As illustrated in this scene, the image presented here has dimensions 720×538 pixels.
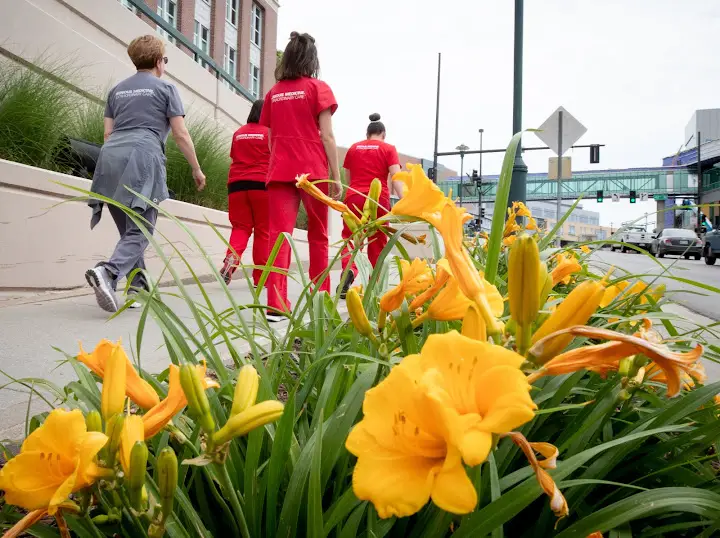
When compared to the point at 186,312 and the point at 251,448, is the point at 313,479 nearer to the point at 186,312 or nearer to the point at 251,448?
the point at 251,448

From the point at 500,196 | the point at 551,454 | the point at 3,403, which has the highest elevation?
the point at 500,196

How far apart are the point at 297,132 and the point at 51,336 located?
6.09ft

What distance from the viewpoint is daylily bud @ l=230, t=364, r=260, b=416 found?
544 millimetres

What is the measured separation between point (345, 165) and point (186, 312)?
2.42 m

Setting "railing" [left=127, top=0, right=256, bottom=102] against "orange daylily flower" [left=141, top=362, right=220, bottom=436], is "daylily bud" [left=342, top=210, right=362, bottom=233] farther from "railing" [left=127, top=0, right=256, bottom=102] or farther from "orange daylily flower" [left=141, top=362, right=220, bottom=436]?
"railing" [left=127, top=0, right=256, bottom=102]

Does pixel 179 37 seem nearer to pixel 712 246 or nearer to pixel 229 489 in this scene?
pixel 229 489

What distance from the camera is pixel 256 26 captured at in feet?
78.7

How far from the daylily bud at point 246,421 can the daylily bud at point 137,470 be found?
0.06 metres

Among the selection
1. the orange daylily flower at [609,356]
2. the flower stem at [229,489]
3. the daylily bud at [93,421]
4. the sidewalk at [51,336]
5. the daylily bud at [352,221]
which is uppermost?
the daylily bud at [352,221]

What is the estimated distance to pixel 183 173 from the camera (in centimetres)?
724

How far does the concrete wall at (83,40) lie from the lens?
18.5 ft

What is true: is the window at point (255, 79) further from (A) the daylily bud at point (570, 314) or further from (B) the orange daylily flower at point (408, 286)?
(A) the daylily bud at point (570, 314)

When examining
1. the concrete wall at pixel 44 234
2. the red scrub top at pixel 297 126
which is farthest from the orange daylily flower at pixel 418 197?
the concrete wall at pixel 44 234

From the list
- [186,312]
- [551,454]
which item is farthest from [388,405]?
[186,312]
